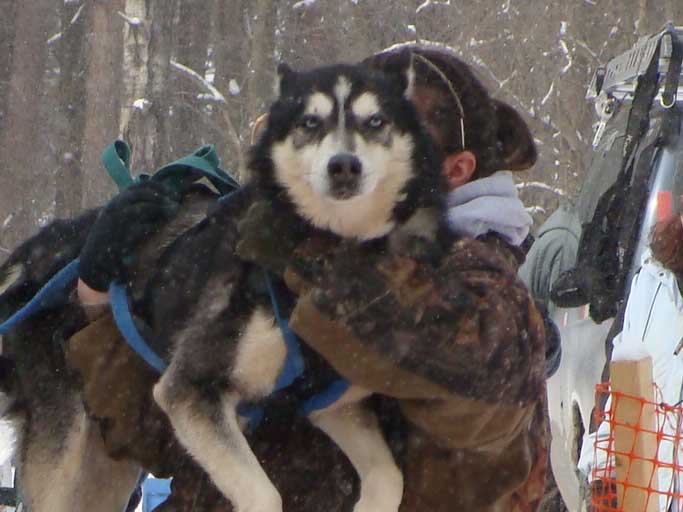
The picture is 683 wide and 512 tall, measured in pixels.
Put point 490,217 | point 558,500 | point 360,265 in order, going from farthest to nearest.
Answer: point 558,500, point 490,217, point 360,265

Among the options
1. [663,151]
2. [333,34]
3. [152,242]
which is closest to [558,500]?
[663,151]

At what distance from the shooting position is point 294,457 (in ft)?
8.43

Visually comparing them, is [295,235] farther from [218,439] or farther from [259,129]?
[218,439]

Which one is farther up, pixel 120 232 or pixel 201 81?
pixel 120 232

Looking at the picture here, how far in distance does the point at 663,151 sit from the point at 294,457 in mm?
3398

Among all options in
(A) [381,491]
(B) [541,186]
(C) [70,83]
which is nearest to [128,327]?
(A) [381,491]

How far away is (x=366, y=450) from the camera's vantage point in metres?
2.52

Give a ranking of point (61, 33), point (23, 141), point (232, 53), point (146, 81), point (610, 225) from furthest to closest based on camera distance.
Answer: point (232, 53)
point (61, 33)
point (23, 141)
point (146, 81)
point (610, 225)

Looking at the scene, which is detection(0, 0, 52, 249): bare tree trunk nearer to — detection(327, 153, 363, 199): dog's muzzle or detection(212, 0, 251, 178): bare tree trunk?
detection(212, 0, 251, 178): bare tree trunk

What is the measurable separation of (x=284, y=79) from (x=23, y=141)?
42.5 feet

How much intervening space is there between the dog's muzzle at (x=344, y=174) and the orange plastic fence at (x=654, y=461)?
1.29 m

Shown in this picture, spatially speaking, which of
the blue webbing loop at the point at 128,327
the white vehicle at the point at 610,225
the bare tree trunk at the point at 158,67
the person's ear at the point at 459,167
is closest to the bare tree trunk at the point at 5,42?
the bare tree trunk at the point at 158,67

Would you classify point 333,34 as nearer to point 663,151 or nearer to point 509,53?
point 509,53

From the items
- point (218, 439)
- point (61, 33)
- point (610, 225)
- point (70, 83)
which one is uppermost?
point (218, 439)
